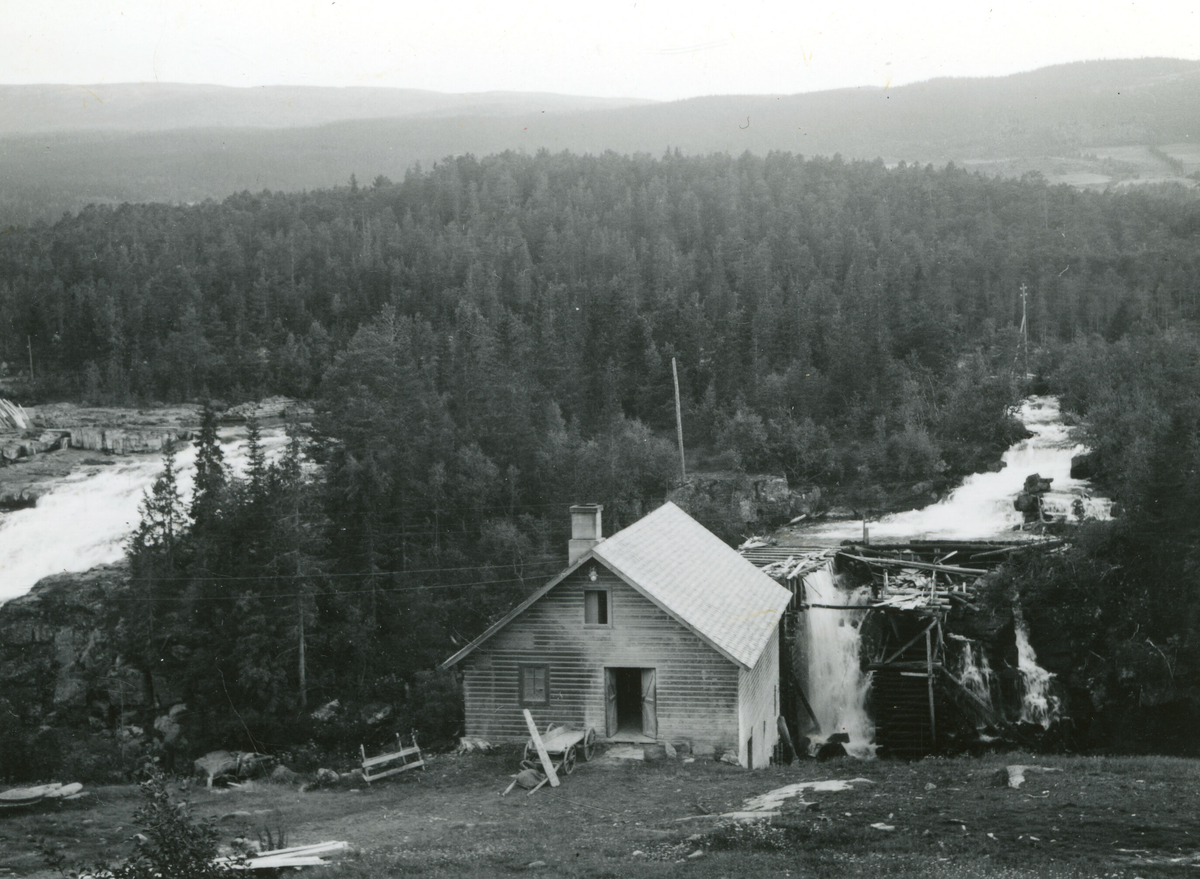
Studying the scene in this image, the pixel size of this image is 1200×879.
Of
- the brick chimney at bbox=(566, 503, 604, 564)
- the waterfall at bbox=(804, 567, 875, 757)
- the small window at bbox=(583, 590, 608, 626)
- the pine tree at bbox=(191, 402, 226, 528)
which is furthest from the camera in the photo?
the pine tree at bbox=(191, 402, 226, 528)

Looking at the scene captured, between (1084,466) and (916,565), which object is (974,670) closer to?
(916,565)

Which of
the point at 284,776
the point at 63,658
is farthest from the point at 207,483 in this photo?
the point at 284,776

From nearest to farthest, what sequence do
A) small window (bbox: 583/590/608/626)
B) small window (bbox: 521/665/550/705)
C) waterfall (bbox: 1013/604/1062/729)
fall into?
small window (bbox: 583/590/608/626) → small window (bbox: 521/665/550/705) → waterfall (bbox: 1013/604/1062/729)

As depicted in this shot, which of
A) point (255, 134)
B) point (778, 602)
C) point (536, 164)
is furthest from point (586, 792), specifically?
point (255, 134)

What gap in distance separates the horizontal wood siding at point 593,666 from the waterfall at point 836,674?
10.9 m

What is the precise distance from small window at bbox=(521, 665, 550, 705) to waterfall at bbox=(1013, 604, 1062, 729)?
17.7 metres

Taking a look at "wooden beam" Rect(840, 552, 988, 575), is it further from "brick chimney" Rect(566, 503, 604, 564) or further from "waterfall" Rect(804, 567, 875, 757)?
"brick chimney" Rect(566, 503, 604, 564)

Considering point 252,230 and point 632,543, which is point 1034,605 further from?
point 252,230

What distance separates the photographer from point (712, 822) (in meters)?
16.7

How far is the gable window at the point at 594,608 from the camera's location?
24188mm

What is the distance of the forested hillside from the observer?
42.1 meters

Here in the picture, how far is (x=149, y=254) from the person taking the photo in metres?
110

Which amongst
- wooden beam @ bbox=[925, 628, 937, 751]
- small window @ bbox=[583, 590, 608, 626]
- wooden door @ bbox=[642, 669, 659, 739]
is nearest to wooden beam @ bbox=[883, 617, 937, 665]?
wooden beam @ bbox=[925, 628, 937, 751]

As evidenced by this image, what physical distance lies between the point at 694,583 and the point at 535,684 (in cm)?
491
